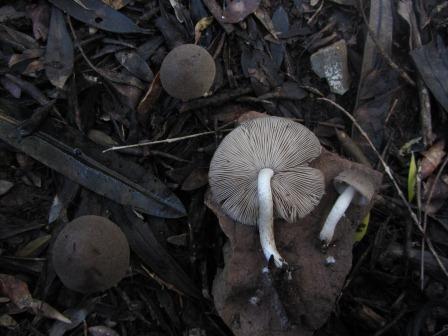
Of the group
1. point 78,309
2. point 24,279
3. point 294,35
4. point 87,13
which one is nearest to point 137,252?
point 78,309

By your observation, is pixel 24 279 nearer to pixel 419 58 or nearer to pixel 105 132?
pixel 105 132

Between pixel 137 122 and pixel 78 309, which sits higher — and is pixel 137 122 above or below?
above

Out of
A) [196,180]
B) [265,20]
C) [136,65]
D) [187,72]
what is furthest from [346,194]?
[136,65]

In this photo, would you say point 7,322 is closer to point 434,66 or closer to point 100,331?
point 100,331

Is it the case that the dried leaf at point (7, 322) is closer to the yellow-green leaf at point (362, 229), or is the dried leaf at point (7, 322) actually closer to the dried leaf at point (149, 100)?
the dried leaf at point (149, 100)

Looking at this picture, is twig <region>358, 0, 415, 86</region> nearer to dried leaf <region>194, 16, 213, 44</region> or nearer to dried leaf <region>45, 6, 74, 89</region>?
dried leaf <region>194, 16, 213, 44</region>

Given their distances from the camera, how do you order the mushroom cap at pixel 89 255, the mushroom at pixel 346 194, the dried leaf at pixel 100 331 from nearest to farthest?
1. the mushroom cap at pixel 89 255
2. the mushroom at pixel 346 194
3. the dried leaf at pixel 100 331

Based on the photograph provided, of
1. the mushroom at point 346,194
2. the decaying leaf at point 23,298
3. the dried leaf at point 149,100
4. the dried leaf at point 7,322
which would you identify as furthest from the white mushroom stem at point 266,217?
the dried leaf at point 7,322

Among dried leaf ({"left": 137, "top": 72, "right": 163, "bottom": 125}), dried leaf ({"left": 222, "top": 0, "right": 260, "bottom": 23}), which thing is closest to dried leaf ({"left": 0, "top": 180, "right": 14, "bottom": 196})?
dried leaf ({"left": 137, "top": 72, "right": 163, "bottom": 125})
